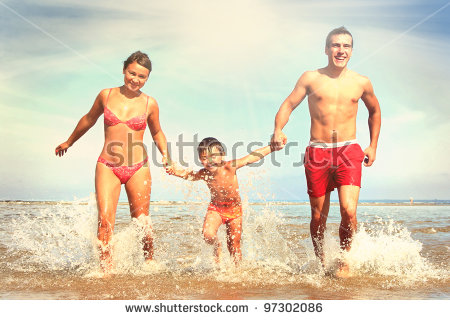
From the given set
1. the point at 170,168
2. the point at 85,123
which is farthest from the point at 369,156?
the point at 85,123

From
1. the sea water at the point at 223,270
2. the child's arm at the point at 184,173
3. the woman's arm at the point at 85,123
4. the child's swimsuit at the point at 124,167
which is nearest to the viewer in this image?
the sea water at the point at 223,270

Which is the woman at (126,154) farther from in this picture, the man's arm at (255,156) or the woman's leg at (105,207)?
the man's arm at (255,156)

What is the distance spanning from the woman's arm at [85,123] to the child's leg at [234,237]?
182 centimetres

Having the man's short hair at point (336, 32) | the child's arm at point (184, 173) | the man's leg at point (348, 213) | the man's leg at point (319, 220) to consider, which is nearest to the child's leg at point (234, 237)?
the child's arm at point (184, 173)

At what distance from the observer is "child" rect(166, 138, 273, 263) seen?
15.8ft

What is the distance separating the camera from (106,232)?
14.5 ft

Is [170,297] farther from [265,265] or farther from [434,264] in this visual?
[434,264]

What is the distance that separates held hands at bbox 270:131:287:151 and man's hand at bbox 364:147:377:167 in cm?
89

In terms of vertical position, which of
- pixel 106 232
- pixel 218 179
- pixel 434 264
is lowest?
pixel 434 264

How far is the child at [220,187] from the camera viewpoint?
4.82 m

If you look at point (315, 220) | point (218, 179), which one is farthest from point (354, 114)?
point (218, 179)

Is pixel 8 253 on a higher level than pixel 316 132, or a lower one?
lower
